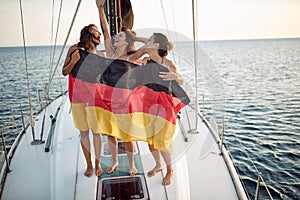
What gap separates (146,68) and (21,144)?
1.95 metres

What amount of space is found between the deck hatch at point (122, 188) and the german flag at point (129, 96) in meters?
0.34

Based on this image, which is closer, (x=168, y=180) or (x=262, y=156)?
(x=168, y=180)

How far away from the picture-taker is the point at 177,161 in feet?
7.91

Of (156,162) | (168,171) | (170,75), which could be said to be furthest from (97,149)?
(170,75)

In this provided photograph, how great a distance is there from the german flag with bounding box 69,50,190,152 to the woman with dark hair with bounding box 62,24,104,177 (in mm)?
11

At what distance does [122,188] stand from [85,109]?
66 cm

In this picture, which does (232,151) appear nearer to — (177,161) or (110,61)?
(177,161)

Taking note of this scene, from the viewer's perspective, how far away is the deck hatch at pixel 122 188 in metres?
2.12

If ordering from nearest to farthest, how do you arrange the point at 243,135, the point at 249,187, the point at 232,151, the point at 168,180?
the point at 168,180 < the point at 249,187 < the point at 232,151 < the point at 243,135

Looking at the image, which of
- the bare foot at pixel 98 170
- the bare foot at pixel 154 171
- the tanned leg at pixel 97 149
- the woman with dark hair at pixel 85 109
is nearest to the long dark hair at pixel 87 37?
the woman with dark hair at pixel 85 109

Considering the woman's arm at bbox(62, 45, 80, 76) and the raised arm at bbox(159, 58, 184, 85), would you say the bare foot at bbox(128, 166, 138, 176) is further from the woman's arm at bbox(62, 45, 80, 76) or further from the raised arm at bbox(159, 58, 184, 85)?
the woman's arm at bbox(62, 45, 80, 76)

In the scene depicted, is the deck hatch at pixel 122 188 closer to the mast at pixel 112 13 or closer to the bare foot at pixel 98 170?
the bare foot at pixel 98 170

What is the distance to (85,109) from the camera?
2.23 metres

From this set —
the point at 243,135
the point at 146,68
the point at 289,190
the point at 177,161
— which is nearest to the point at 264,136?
the point at 243,135
